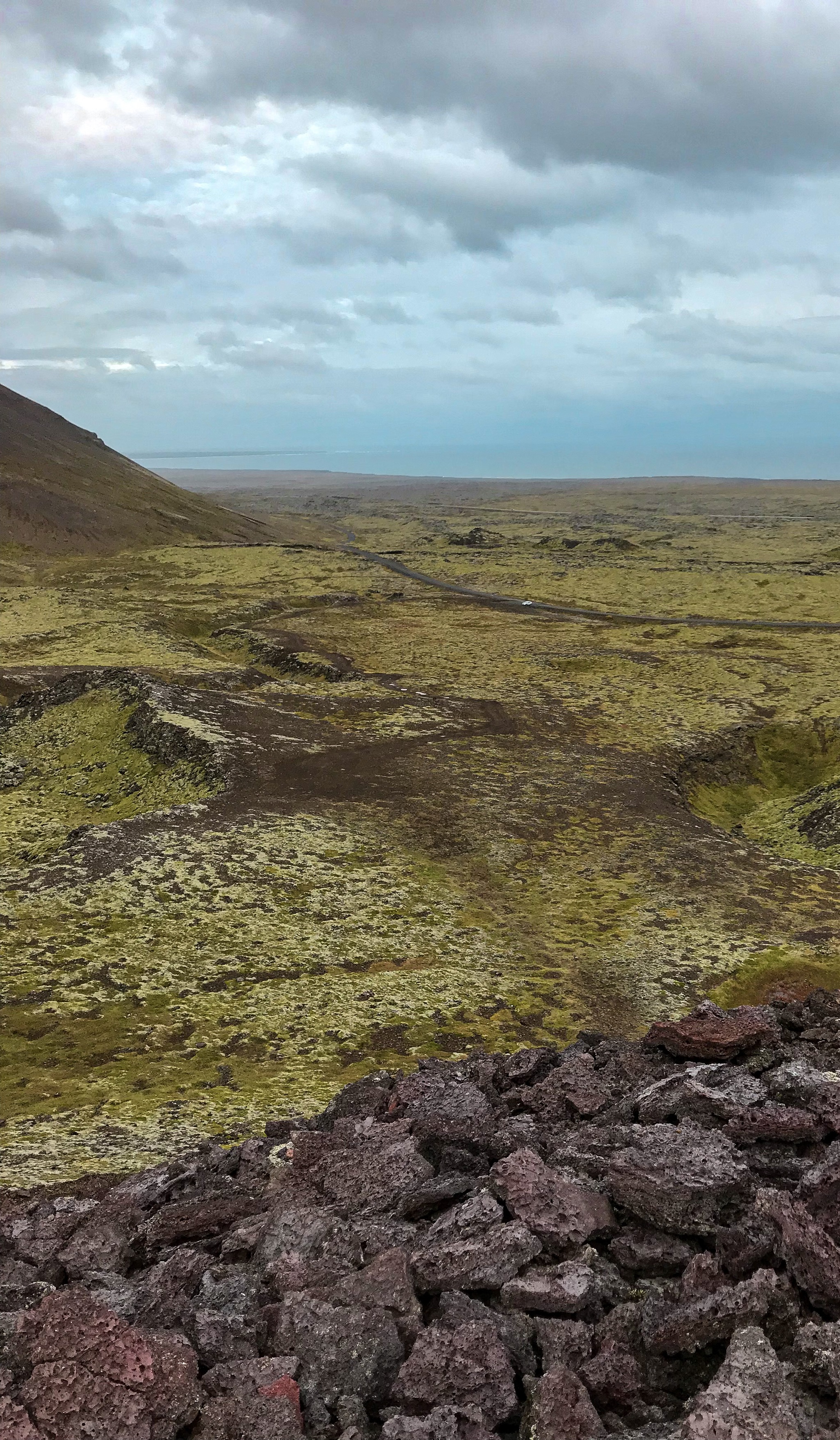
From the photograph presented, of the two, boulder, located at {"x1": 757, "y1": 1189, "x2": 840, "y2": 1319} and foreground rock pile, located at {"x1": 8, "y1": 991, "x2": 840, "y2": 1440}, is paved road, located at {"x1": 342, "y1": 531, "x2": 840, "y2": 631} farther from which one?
boulder, located at {"x1": 757, "y1": 1189, "x2": 840, "y2": 1319}

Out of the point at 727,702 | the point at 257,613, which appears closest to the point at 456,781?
the point at 727,702

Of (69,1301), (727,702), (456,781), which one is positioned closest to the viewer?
(69,1301)

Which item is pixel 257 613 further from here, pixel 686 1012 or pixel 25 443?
pixel 25 443

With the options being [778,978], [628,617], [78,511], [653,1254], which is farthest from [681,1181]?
[78,511]

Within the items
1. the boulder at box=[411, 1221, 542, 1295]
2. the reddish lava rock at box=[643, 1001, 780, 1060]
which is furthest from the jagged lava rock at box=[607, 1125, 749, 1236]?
the reddish lava rock at box=[643, 1001, 780, 1060]

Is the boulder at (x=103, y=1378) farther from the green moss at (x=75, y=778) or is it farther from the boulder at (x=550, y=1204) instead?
the green moss at (x=75, y=778)
